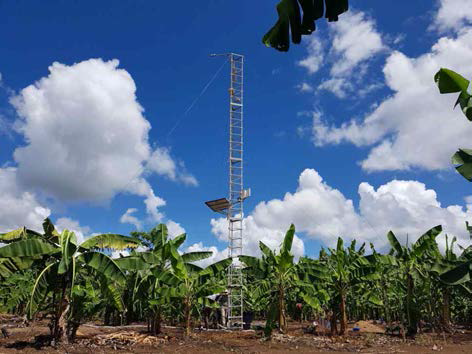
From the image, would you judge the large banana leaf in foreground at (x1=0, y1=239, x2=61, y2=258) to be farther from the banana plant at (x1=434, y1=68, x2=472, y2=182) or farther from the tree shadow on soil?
the banana plant at (x1=434, y1=68, x2=472, y2=182)

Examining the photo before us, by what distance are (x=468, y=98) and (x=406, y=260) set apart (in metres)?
10.4

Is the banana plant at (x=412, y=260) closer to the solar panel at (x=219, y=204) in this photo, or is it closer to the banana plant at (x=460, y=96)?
the banana plant at (x=460, y=96)

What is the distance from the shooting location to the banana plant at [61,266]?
12477 mm

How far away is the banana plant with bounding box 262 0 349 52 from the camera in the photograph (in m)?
4.12

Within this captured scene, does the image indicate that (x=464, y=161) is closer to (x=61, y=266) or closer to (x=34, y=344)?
(x=61, y=266)

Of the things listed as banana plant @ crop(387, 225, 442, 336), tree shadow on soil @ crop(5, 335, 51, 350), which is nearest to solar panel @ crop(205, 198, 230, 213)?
banana plant @ crop(387, 225, 442, 336)

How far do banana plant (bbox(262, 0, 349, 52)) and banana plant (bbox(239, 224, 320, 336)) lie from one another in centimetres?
1261

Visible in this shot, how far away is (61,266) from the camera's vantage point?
12547 millimetres

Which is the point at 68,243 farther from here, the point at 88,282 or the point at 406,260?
the point at 406,260

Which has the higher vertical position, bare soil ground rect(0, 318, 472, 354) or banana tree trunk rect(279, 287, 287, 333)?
banana tree trunk rect(279, 287, 287, 333)

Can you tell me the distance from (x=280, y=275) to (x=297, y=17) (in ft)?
46.0

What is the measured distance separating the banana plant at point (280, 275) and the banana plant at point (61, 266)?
6560mm

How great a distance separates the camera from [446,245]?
21156mm

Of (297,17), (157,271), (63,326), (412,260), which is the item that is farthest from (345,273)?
(297,17)
